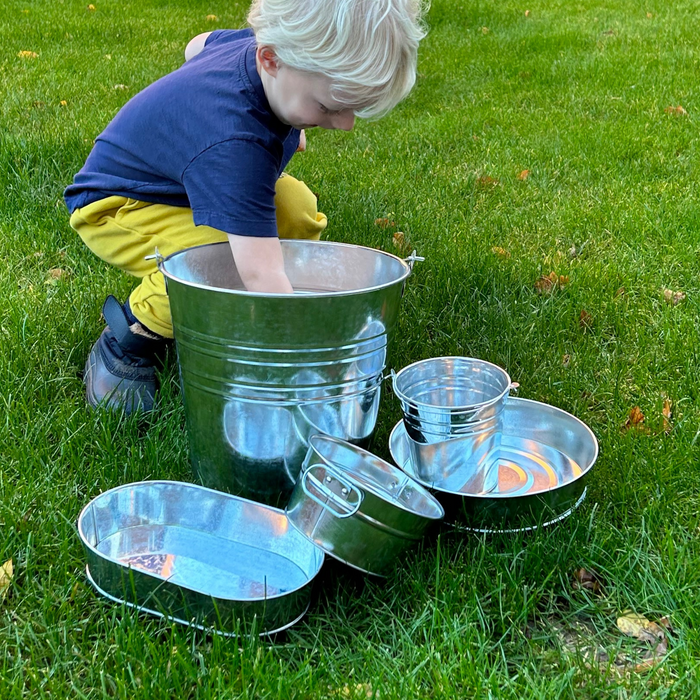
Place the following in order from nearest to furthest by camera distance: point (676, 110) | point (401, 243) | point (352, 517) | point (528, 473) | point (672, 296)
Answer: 1. point (352, 517)
2. point (528, 473)
3. point (672, 296)
4. point (401, 243)
5. point (676, 110)

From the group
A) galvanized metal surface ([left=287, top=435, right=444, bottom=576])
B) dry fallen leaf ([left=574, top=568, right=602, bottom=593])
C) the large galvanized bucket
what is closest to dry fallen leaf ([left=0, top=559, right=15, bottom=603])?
the large galvanized bucket

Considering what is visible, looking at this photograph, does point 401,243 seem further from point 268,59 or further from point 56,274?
point 268,59

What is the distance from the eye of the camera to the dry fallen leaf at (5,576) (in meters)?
1.47

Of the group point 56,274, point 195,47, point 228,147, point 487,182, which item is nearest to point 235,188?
point 228,147

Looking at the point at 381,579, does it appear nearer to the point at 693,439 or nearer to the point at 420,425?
the point at 420,425

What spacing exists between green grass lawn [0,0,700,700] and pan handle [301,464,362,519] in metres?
0.21

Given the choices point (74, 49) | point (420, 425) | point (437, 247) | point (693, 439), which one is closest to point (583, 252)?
point (437, 247)

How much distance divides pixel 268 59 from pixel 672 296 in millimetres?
1677

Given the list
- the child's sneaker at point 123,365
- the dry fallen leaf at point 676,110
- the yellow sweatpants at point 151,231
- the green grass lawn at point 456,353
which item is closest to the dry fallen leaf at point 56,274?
the green grass lawn at point 456,353

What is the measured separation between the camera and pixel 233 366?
1.56 m

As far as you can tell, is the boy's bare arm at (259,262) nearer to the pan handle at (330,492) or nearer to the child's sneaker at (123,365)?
the pan handle at (330,492)

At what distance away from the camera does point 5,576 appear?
1493mm

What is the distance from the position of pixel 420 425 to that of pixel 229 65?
37.6 inches

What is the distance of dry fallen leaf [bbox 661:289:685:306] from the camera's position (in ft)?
8.69
